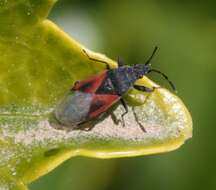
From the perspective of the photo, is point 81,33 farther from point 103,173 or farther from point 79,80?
point 79,80

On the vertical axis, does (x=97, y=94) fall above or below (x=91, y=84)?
below

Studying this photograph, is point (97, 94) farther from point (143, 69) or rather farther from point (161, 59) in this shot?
point (161, 59)

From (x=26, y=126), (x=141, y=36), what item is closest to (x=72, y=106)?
(x=26, y=126)

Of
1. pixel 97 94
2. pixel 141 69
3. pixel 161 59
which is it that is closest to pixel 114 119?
pixel 97 94

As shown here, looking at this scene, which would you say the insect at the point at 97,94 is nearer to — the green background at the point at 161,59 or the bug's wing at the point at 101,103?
the bug's wing at the point at 101,103

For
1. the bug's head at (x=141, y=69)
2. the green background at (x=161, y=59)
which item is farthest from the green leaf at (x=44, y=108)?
the green background at (x=161, y=59)

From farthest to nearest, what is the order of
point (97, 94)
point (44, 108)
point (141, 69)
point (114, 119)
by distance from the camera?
1. point (141, 69)
2. point (97, 94)
3. point (114, 119)
4. point (44, 108)
